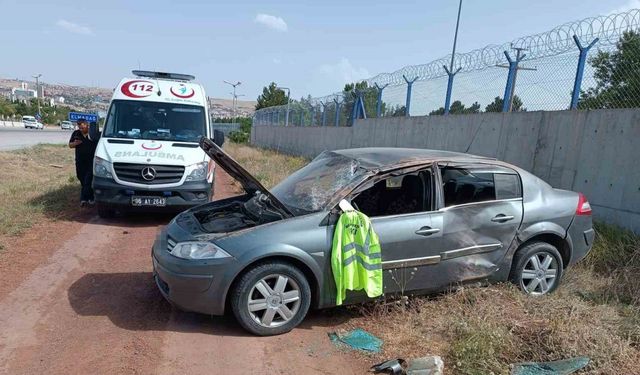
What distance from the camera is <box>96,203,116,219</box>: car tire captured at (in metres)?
8.10

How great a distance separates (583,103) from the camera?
7.51m

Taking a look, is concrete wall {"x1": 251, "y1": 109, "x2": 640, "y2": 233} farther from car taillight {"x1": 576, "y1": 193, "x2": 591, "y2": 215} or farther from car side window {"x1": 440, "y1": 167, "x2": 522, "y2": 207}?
car side window {"x1": 440, "y1": 167, "x2": 522, "y2": 207}

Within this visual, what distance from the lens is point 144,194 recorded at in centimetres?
778

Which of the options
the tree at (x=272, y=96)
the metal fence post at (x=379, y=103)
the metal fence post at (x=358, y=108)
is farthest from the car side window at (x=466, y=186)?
the tree at (x=272, y=96)

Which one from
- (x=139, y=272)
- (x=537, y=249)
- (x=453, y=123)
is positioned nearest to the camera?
(x=537, y=249)

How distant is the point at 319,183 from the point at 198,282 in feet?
4.93

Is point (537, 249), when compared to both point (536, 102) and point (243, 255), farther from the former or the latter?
point (536, 102)

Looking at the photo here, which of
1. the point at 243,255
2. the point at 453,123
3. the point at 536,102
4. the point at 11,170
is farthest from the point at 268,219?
the point at 11,170

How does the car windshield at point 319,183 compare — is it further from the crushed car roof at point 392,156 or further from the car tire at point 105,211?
the car tire at point 105,211

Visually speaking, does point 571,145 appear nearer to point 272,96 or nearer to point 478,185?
point 478,185

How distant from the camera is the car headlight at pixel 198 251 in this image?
12.8 feet

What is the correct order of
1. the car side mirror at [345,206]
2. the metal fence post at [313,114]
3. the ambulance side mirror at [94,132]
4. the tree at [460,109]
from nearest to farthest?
the car side mirror at [345,206]
the ambulance side mirror at [94,132]
the tree at [460,109]
the metal fence post at [313,114]

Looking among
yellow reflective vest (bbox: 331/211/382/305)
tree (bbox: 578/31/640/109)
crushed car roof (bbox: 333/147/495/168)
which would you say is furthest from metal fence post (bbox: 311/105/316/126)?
yellow reflective vest (bbox: 331/211/382/305)

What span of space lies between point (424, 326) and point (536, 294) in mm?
1481
